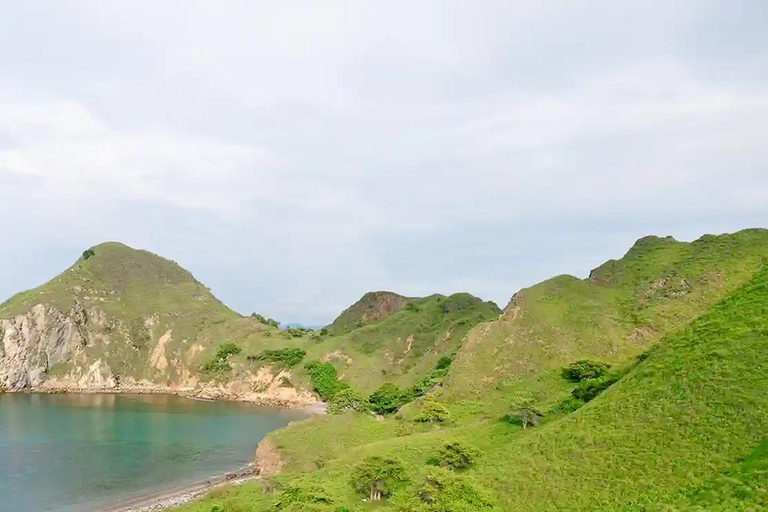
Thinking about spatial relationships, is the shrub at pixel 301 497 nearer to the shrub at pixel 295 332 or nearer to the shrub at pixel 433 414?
the shrub at pixel 433 414

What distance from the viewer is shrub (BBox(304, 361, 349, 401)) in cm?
12669

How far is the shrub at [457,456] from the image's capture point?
42.7 metres

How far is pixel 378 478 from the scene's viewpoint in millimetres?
40625

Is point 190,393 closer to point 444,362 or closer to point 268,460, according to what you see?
point 444,362

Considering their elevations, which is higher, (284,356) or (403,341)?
(403,341)

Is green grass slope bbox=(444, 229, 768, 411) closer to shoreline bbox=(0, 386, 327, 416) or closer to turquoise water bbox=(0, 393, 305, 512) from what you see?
turquoise water bbox=(0, 393, 305, 512)

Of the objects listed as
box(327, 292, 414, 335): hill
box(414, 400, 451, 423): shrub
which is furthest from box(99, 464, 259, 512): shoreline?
box(327, 292, 414, 335): hill

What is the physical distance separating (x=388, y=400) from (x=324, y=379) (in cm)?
4495

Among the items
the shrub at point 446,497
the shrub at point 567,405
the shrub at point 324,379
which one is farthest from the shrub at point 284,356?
the shrub at point 446,497

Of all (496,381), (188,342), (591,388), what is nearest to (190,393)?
(188,342)

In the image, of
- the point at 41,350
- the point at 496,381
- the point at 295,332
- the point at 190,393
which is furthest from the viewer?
the point at 295,332

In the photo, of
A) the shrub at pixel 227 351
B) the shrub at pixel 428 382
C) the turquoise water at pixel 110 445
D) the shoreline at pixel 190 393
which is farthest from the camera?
the shrub at pixel 227 351

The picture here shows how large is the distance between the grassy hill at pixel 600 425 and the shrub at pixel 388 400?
14.9 m

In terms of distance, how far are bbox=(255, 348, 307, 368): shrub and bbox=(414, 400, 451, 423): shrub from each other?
274 feet
